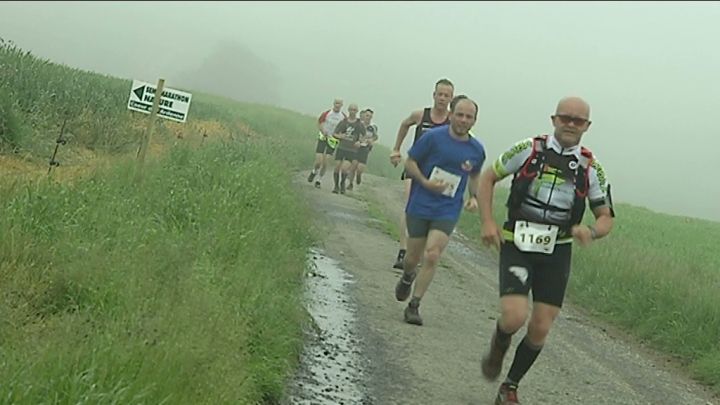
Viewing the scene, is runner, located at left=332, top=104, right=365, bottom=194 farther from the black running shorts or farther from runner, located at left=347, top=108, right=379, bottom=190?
the black running shorts

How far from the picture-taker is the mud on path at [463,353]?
7312mm

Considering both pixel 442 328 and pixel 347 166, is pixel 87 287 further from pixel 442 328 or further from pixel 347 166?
pixel 347 166

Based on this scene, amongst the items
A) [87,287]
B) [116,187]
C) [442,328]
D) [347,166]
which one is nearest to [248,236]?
[116,187]

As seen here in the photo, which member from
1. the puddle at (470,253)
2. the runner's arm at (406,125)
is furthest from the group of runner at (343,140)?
the runner's arm at (406,125)

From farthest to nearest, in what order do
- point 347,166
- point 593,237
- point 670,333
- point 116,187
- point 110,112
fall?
point 347,166
point 110,112
point 670,333
point 116,187
point 593,237

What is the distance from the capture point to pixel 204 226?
8.66 m

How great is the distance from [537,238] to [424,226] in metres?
2.73

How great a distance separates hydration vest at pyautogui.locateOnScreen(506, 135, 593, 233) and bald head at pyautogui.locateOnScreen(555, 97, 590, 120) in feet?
0.76

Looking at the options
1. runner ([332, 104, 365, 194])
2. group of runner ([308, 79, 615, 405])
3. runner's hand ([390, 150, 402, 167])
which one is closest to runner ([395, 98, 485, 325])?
runner's hand ([390, 150, 402, 167])

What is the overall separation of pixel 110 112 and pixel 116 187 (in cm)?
757

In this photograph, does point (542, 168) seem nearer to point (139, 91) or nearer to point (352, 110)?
point (139, 91)

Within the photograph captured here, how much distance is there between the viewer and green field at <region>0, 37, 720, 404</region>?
4.67m

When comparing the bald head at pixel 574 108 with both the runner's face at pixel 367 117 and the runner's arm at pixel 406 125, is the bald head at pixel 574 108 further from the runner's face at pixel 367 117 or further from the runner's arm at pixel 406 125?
the runner's face at pixel 367 117

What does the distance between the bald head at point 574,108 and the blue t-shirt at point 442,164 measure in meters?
2.58
